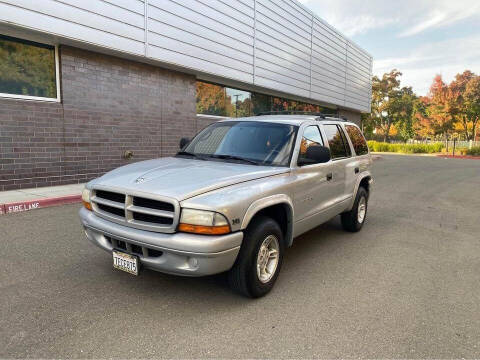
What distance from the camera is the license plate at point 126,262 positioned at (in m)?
3.05

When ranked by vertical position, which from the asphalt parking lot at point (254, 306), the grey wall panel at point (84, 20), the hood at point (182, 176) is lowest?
the asphalt parking lot at point (254, 306)

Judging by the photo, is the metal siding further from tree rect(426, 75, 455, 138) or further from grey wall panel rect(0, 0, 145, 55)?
tree rect(426, 75, 455, 138)

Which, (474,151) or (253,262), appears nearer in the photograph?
(253,262)

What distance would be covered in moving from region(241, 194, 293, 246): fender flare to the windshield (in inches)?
17.8

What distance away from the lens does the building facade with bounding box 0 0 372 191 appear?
27.0ft

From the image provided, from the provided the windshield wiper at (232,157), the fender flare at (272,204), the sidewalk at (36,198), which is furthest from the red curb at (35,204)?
the fender flare at (272,204)

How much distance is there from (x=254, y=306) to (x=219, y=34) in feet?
37.5

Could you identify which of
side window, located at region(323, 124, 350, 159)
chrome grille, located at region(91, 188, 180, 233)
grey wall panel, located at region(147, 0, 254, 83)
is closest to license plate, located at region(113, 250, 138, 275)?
chrome grille, located at region(91, 188, 180, 233)

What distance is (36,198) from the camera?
7.28 meters

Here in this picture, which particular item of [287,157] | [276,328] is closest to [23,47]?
[287,157]

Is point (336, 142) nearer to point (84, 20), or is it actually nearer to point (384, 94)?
point (84, 20)

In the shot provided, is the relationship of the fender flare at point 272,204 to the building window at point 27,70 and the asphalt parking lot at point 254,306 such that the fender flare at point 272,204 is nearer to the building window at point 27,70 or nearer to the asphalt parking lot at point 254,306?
the asphalt parking lot at point 254,306

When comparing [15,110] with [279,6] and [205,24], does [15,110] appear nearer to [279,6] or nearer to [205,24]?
[205,24]

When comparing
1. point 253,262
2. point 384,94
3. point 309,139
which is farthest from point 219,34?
point 384,94
